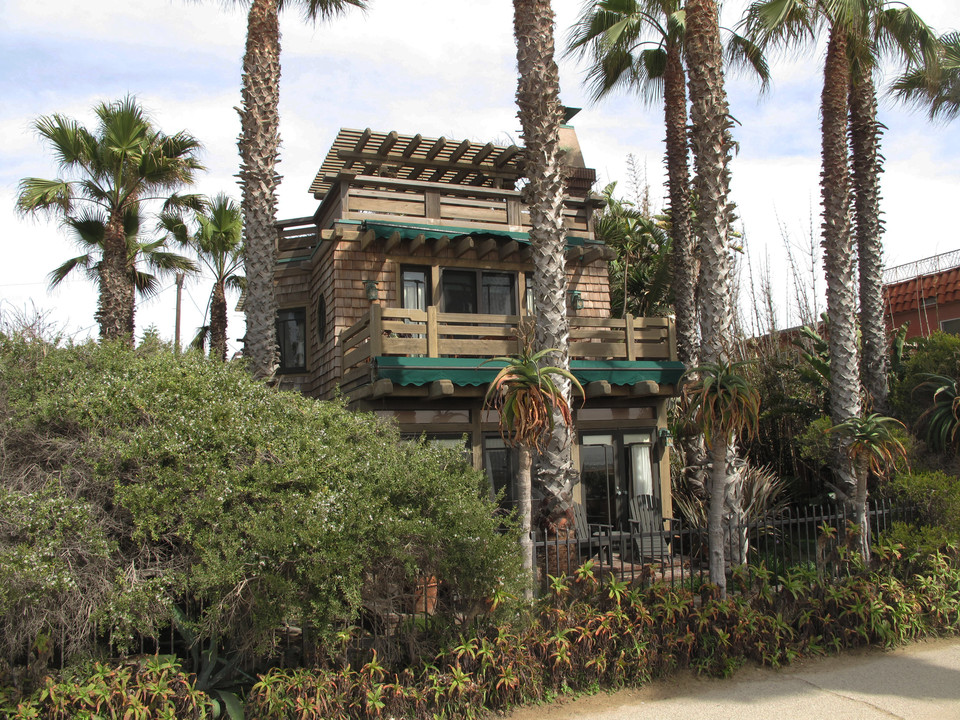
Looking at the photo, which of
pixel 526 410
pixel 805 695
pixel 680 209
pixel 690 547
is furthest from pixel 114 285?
pixel 805 695

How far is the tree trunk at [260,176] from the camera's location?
40.1ft

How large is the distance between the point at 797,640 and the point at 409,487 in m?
5.00

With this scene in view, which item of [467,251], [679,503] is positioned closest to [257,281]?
[467,251]

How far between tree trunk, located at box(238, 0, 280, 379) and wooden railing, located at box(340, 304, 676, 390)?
5.00ft

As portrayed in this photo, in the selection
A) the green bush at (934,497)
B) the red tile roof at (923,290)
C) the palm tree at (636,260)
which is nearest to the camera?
the green bush at (934,497)

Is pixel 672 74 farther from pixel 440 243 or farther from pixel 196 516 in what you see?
pixel 196 516

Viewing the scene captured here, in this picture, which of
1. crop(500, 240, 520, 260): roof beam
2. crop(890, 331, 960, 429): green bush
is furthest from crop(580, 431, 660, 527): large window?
crop(890, 331, 960, 429): green bush

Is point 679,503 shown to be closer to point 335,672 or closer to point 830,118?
point 830,118

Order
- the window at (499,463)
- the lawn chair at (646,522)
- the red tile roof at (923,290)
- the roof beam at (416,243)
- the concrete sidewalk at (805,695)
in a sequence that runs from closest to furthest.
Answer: the concrete sidewalk at (805,695)
the lawn chair at (646,522)
the window at (499,463)
the roof beam at (416,243)
the red tile roof at (923,290)

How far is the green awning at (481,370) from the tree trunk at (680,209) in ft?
4.26

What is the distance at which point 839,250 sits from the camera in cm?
1262

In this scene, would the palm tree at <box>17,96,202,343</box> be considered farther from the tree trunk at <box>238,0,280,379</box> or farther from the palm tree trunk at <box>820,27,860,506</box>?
the palm tree trunk at <box>820,27,860,506</box>

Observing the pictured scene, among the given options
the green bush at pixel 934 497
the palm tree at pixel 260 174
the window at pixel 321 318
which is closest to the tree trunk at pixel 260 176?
the palm tree at pixel 260 174

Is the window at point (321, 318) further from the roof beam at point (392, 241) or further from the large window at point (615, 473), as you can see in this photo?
the large window at point (615, 473)
